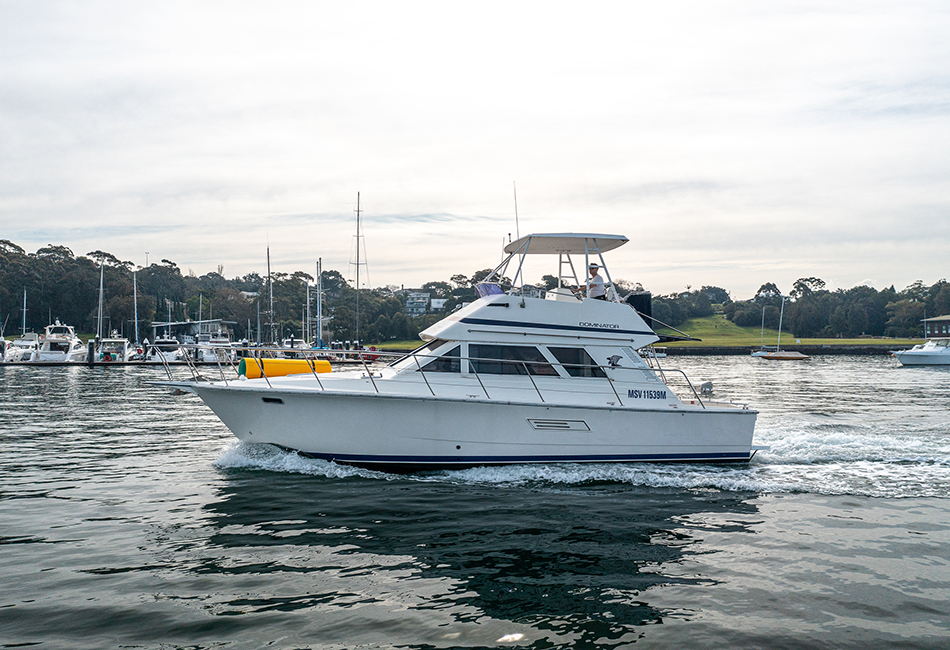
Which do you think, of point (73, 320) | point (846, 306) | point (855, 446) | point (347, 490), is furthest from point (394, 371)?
point (846, 306)

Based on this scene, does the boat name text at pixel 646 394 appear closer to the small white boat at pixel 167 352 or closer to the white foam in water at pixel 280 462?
the white foam in water at pixel 280 462

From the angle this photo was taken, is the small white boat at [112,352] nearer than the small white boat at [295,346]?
No

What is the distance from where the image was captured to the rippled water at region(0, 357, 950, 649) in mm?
5383

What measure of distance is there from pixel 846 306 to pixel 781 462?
101 metres

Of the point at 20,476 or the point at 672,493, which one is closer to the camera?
the point at 672,493

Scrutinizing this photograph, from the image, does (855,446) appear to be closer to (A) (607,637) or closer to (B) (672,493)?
(B) (672,493)

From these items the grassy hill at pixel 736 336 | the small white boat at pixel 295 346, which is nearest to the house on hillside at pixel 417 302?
the grassy hill at pixel 736 336

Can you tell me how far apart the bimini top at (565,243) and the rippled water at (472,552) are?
159 inches

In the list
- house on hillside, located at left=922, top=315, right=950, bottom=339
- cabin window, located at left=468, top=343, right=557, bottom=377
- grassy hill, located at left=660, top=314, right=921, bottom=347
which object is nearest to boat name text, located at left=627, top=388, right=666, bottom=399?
Answer: cabin window, located at left=468, top=343, right=557, bottom=377

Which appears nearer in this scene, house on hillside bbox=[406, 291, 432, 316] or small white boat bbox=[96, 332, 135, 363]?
small white boat bbox=[96, 332, 135, 363]

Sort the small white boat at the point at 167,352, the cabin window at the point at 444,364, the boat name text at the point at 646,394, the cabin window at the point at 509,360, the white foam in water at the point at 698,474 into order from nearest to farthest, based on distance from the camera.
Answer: the white foam in water at the point at 698,474 → the cabin window at the point at 444,364 → the cabin window at the point at 509,360 → the boat name text at the point at 646,394 → the small white boat at the point at 167,352

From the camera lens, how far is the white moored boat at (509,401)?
1018 centimetres

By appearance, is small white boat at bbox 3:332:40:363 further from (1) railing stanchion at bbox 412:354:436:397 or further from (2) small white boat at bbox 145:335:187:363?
(1) railing stanchion at bbox 412:354:436:397

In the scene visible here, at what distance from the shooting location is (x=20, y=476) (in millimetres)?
10609
